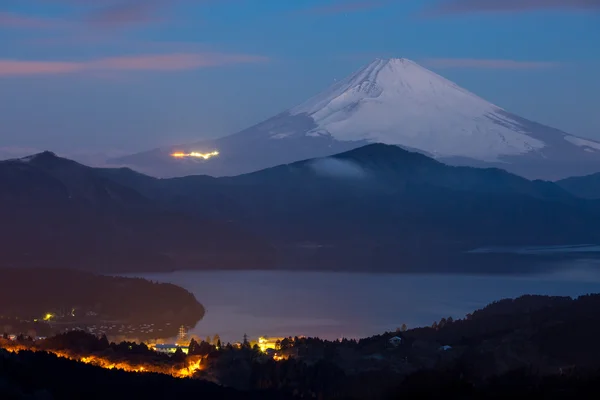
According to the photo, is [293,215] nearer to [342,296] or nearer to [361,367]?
[342,296]

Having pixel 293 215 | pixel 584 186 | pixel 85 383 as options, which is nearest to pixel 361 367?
pixel 85 383

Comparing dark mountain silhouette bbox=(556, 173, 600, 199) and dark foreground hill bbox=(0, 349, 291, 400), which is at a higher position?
dark mountain silhouette bbox=(556, 173, 600, 199)

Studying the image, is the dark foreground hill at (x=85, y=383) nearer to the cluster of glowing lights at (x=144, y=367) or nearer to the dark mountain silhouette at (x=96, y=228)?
the cluster of glowing lights at (x=144, y=367)

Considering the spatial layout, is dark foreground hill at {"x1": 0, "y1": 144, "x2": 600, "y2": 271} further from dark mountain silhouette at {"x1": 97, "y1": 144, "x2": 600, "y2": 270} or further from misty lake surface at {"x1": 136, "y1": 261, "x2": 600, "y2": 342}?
misty lake surface at {"x1": 136, "y1": 261, "x2": 600, "y2": 342}

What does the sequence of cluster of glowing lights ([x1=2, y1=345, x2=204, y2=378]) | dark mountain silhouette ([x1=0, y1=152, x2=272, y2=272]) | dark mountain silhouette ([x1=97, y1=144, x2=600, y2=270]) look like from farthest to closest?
dark mountain silhouette ([x1=97, y1=144, x2=600, y2=270]) → dark mountain silhouette ([x1=0, y1=152, x2=272, y2=272]) → cluster of glowing lights ([x1=2, y1=345, x2=204, y2=378])

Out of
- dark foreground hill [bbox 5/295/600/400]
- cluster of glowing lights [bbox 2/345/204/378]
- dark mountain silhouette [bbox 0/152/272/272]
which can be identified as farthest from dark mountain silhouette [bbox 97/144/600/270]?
cluster of glowing lights [bbox 2/345/204/378]

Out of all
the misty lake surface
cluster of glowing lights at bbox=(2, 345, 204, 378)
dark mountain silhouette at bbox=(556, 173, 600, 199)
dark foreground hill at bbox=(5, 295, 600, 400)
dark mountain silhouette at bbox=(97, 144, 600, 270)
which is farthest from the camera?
dark mountain silhouette at bbox=(556, 173, 600, 199)

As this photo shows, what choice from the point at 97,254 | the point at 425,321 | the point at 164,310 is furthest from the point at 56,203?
the point at 425,321
